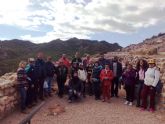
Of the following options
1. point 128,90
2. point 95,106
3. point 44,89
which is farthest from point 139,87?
point 44,89

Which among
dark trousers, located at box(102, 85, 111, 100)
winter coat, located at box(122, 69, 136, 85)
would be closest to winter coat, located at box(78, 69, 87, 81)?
dark trousers, located at box(102, 85, 111, 100)

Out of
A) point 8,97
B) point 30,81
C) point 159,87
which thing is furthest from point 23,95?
point 159,87

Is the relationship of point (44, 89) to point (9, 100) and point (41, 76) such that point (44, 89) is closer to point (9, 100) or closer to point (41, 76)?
point (41, 76)

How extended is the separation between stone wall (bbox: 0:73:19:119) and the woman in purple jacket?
168 inches

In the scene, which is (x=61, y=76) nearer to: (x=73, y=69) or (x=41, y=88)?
(x=73, y=69)

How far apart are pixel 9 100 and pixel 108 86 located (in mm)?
4199

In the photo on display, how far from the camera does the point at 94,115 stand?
36.8 feet

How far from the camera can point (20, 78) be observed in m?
11.1

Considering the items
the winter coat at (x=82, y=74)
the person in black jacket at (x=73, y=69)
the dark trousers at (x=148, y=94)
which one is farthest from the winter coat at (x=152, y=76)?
the person in black jacket at (x=73, y=69)

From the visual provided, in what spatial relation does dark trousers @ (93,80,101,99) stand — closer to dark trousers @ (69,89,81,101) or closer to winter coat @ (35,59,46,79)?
dark trousers @ (69,89,81,101)

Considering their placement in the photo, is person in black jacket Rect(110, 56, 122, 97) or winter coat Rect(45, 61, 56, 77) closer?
winter coat Rect(45, 61, 56, 77)

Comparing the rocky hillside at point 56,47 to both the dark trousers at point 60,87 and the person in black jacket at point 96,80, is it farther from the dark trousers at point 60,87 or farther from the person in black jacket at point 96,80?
the person in black jacket at point 96,80

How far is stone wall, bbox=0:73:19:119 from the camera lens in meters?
10.4

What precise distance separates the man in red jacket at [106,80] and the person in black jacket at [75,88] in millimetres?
937
